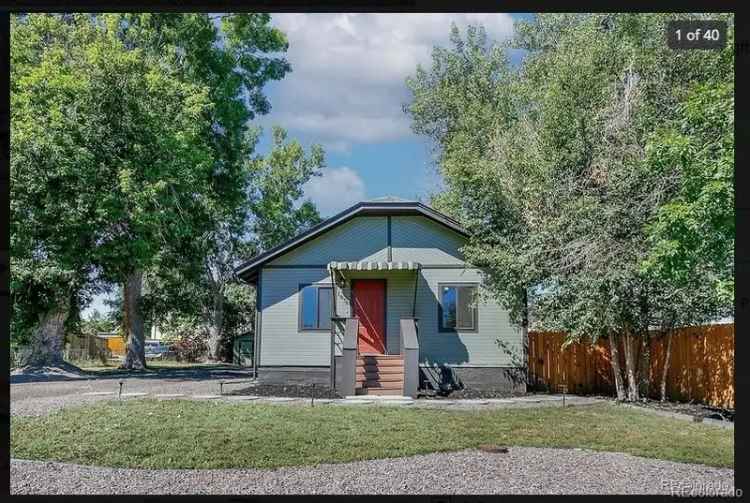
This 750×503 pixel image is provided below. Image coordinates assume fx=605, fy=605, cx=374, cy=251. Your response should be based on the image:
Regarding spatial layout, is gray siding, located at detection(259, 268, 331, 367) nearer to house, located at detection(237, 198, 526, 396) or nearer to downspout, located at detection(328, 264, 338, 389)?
house, located at detection(237, 198, 526, 396)

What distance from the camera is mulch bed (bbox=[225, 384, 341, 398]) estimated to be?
7.65 meters

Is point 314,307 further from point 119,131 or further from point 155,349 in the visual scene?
point 155,349

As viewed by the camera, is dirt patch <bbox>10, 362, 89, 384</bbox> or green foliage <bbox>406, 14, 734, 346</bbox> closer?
green foliage <bbox>406, 14, 734, 346</bbox>

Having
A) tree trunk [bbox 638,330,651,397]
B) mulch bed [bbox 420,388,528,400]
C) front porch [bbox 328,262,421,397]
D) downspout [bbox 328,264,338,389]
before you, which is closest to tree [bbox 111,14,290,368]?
downspout [bbox 328,264,338,389]

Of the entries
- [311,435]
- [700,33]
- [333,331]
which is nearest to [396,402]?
[333,331]

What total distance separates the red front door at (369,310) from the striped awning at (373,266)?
656 mm

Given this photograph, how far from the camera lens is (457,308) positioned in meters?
8.92

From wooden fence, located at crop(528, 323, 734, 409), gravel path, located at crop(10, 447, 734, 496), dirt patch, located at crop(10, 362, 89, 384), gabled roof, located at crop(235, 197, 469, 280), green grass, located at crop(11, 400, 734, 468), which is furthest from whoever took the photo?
gabled roof, located at crop(235, 197, 469, 280)

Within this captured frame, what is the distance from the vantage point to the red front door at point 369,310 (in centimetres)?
902

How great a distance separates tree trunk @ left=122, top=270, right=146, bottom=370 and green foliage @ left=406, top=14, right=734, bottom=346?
6143 mm

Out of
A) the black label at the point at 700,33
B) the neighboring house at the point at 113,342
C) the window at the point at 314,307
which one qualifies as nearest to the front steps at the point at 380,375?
the window at the point at 314,307

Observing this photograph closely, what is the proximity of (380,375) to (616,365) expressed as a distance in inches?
120
